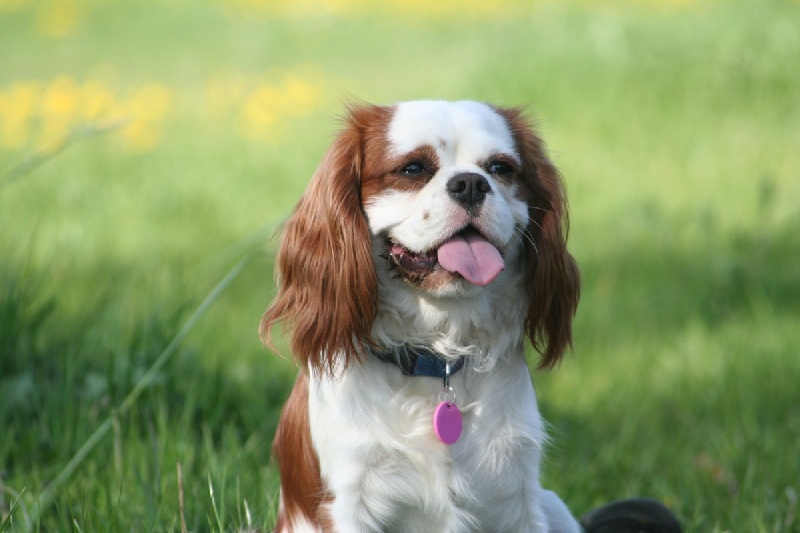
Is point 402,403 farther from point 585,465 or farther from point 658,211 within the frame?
point 658,211

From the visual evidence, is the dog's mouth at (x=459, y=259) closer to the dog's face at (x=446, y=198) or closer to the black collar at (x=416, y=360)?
the dog's face at (x=446, y=198)

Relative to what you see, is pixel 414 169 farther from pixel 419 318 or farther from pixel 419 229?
pixel 419 318

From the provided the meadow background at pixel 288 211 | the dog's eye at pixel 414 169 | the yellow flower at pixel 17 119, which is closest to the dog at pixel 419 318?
the dog's eye at pixel 414 169

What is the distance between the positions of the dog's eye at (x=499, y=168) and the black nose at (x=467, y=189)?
0.14m

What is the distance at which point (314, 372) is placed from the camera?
110 inches

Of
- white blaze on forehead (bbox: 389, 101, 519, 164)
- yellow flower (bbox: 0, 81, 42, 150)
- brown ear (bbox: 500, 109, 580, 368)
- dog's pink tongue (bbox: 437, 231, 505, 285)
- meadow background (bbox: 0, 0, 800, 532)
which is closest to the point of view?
dog's pink tongue (bbox: 437, 231, 505, 285)

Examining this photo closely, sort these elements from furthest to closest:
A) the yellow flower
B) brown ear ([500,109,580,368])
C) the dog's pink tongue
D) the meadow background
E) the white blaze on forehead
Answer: the yellow flower
the meadow background
brown ear ([500,109,580,368])
the white blaze on forehead
the dog's pink tongue

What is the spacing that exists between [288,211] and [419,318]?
426cm

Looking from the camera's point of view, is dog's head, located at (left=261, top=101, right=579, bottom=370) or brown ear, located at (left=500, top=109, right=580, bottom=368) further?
brown ear, located at (left=500, top=109, right=580, bottom=368)

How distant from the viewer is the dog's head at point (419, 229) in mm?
2668

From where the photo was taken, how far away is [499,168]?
2.81 m

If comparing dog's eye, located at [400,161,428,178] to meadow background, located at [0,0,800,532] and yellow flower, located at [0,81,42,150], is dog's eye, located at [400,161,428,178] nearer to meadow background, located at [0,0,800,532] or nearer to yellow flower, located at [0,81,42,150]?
meadow background, located at [0,0,800,532]

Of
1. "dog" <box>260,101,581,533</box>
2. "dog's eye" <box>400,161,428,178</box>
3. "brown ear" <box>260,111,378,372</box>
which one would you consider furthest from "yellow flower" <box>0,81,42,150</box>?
"dog's eye" <box>400,161,428,178</box>

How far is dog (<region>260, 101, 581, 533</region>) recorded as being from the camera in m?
2.69
